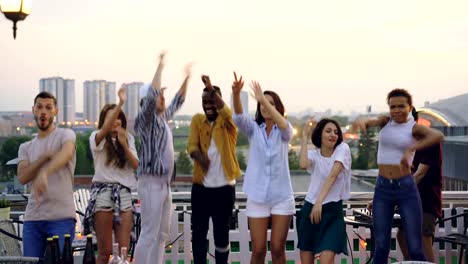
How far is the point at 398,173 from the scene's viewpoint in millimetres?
3963

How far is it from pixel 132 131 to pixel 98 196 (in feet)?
1.66

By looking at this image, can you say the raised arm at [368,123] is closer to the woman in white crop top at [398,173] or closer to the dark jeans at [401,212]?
the woman in white crop top at [398,173]

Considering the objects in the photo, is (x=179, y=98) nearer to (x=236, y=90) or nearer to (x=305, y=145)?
(x=236, y=90)

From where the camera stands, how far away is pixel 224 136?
159 inches

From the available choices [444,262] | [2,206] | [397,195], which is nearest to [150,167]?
[397,195]

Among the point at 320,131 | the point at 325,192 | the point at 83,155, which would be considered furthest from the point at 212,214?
the point at 83,155

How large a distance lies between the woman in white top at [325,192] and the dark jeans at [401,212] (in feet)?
0.84

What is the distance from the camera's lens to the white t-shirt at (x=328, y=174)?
12.9 ft

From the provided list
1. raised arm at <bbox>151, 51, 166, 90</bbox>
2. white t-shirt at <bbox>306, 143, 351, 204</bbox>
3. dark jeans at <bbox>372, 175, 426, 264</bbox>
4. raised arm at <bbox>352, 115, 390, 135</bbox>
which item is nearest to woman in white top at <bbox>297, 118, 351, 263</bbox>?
white t-shirt at <bbox>306, 143, 351, 204</bbox>

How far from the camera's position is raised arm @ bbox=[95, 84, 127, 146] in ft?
12.7

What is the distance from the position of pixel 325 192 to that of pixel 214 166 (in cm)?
76

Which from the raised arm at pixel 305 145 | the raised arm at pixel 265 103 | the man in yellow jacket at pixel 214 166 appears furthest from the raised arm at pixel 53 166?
the raised arm at pixel 305 145

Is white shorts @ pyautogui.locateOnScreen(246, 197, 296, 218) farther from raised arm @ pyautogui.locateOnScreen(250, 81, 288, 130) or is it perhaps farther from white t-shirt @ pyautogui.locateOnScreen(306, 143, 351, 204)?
raised arm @ pyautogui.locateOnScreen(250, 81, 288, 130)

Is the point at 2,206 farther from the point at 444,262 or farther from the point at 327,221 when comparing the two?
the point at 444,262
